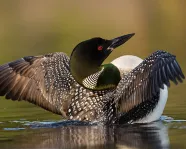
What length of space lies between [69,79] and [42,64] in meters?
0.43

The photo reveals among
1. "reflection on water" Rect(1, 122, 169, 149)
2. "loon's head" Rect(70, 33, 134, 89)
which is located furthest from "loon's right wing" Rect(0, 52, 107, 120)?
"reflection on water" Rect(1, 122, 169, 149)

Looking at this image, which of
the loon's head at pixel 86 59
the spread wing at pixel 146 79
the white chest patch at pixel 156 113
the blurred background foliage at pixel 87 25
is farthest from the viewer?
the blurred background foliage at pixel 87 25

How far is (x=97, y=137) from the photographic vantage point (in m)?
9.16

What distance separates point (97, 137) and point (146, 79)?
0.92 metres

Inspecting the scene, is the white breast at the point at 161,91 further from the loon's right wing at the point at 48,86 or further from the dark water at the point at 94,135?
the loon's right wing at the point at 48,86

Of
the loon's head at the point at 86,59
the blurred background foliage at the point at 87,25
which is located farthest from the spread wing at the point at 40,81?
the blurred background foliage at the point at 87,25

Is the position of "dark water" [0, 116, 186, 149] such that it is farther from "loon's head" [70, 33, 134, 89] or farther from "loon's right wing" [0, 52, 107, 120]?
"loon's head" [70, 33, 134, 89]

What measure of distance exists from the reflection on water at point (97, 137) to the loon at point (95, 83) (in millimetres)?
251

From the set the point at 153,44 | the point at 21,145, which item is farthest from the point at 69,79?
the point at 153,44

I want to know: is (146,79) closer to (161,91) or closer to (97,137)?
(161,91)

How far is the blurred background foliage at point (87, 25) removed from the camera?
20.0m

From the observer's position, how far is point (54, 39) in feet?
74.4

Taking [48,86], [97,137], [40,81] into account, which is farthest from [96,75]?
[97,137]

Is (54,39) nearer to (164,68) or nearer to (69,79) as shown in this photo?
(69,79)
